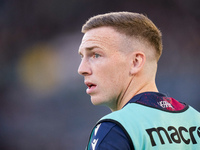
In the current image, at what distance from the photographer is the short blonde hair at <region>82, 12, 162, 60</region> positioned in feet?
3.88

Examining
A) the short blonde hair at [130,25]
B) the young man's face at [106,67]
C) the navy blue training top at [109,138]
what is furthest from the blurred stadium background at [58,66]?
the navy blue training top at [109,138]

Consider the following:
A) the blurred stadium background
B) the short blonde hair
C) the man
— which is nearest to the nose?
the man

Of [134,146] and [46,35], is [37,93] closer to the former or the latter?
[46,35]

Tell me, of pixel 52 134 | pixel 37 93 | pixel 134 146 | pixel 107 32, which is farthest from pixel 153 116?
pixel 37 93

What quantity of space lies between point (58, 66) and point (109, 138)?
527 cm

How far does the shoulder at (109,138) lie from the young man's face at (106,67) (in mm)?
266

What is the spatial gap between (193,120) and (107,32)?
0.48m

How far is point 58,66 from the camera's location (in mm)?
6035

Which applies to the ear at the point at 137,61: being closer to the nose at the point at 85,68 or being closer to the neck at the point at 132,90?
the neck at the point at 132,90

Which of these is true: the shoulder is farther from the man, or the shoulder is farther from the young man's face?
the young man's face

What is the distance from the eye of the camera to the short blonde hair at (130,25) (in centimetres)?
118

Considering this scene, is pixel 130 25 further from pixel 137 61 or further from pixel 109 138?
pixel 109 138

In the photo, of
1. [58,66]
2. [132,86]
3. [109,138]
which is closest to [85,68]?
[132,86]

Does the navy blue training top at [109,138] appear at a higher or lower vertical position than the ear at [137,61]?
lower
